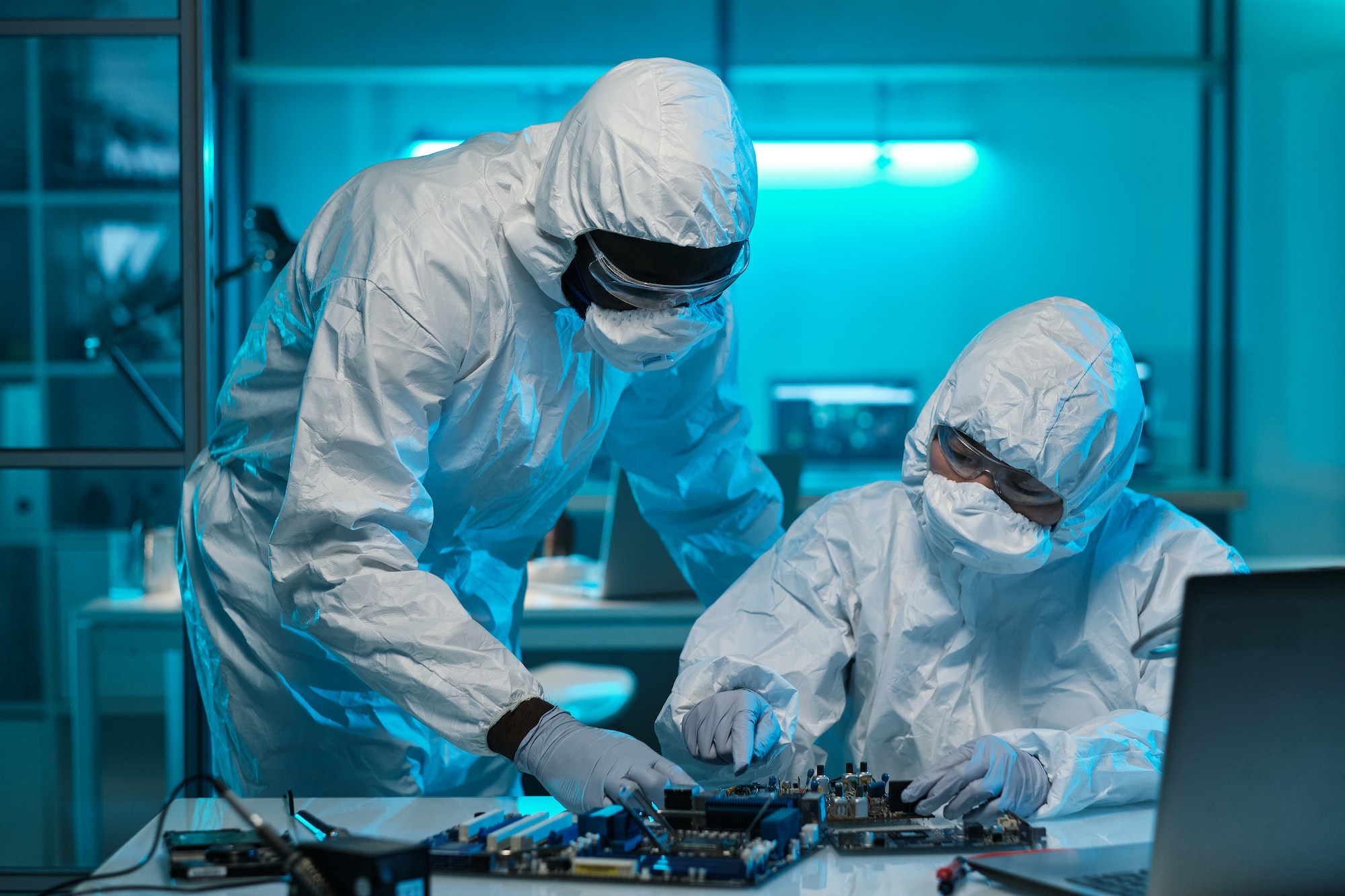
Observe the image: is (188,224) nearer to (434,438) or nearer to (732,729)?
(434,438)

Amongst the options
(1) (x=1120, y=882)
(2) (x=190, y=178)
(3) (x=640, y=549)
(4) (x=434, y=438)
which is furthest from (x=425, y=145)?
(1) (x=1120, y=882)

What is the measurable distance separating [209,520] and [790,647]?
2.69ft

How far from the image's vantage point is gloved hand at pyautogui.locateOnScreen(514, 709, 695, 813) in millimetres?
1072

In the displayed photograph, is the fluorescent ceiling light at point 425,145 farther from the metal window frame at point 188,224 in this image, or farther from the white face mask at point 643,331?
the white face mask at point 643,331

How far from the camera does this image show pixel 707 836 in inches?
38.3

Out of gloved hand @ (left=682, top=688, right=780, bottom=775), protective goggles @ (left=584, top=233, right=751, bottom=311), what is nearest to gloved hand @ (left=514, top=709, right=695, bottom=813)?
gloved hand @ (left=682, top=688, right=780, bottom=775)

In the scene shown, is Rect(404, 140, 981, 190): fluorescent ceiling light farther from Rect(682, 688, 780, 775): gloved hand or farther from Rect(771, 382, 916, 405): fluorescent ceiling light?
Rect(682, 688, 780, 775): gloved hand

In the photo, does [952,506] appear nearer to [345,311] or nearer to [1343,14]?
[345,311]

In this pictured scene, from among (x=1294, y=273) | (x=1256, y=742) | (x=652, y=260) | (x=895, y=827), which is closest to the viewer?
(x=1256, y=742)

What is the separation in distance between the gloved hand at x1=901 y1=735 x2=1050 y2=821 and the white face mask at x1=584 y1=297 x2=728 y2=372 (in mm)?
554

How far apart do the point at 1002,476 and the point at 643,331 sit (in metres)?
0.45

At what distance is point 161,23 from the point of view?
1.65 meters

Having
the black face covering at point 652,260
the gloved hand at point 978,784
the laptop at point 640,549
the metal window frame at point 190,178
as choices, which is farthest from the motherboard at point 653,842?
the laptop at point 640,549

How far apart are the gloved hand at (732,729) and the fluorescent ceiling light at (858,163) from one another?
3434 millimetres
